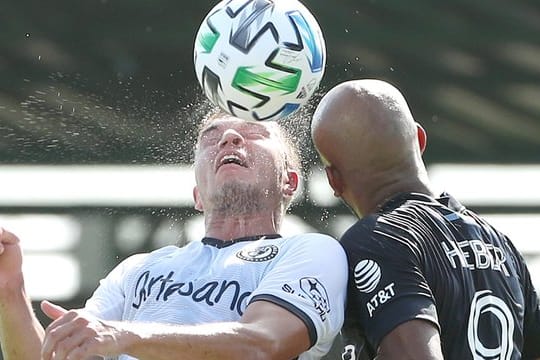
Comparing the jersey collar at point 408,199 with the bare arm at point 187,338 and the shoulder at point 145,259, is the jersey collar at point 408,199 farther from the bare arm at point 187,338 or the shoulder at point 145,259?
the shoulder at point 145,259

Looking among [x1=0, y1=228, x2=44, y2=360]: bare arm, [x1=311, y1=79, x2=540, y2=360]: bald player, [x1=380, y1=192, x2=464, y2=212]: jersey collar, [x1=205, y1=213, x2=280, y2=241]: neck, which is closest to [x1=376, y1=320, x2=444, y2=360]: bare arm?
[x1=311, y1=79, x2=540, y2=360]: bald player

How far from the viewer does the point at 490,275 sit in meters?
3.63

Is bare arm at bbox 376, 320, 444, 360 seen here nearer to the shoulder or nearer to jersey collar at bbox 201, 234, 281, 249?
jersey collar at bbox 201, 234, 281, 249

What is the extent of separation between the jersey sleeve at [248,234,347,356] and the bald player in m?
0.04

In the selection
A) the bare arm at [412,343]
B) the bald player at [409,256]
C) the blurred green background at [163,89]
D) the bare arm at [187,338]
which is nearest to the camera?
the bare arm at [187,338]

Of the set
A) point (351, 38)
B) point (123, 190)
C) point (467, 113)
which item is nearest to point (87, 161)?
point (123, 190)

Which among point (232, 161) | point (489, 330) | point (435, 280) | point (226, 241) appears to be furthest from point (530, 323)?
point (232, 161)

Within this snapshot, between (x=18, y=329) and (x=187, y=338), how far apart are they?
3.07 ft

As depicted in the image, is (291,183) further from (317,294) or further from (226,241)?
(317,294)

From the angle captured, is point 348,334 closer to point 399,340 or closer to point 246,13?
point 399,340

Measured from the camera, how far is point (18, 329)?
4055 millimetres

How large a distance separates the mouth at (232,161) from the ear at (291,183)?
0.67ft

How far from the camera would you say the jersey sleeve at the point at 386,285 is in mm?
3416

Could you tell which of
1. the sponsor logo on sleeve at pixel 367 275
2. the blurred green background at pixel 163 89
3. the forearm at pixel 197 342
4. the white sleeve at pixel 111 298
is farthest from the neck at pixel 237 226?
the blurred green background at pixel 163 89
